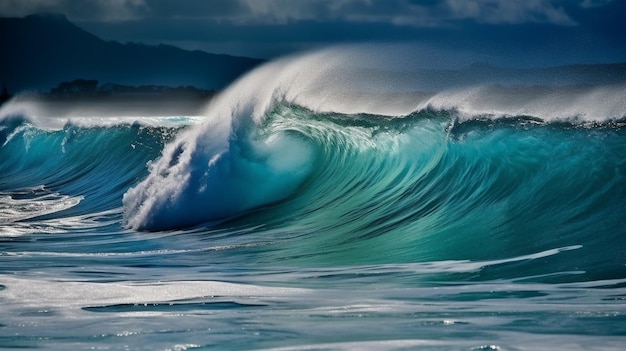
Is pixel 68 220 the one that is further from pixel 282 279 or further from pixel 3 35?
pixel 3 35

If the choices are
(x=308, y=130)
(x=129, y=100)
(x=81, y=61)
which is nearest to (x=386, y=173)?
(x=308, y=130)

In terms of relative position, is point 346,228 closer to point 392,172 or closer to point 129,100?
point 392,172

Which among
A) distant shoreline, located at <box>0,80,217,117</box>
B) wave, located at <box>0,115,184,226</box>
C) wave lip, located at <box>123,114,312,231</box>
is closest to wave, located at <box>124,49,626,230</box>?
wave lip, located at <box>123,114,312,231</box>

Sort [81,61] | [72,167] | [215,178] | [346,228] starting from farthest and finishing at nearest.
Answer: [81,61] → [72,167] → [215,178] → [346,228]

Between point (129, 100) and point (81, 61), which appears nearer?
point (129, 100)

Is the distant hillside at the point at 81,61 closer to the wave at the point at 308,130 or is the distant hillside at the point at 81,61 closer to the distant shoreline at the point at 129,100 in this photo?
the distant shoreline at the point at 129,100

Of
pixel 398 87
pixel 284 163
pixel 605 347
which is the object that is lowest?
pixel 605 347

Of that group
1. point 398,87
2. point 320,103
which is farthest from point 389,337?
point 398,87
